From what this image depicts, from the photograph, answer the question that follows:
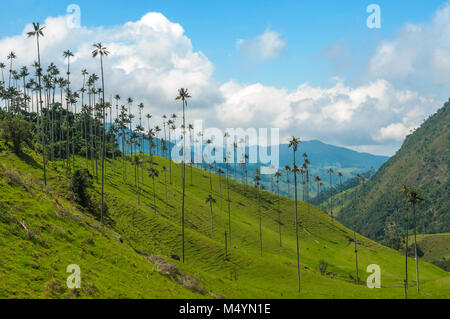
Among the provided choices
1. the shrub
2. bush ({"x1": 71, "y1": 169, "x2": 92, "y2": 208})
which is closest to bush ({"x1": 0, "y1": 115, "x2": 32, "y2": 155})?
bush ({"x1": 71, "y1": 169, "x2": 92, "y2": 208})

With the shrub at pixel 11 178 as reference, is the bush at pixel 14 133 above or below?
above

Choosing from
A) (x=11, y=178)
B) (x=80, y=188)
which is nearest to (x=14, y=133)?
(x=80, y=188)

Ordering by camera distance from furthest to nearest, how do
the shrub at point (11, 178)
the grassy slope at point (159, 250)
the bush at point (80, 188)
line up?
1. the bush at point (80, 188)
2. the shrub at point (11, 178)
3. the grassy slope at point (159, 250)

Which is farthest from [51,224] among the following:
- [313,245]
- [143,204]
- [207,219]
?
[313,245]

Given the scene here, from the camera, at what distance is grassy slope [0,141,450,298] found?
128 feet

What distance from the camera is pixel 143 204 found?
121 metres

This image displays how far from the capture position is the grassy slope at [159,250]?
39.2 meters

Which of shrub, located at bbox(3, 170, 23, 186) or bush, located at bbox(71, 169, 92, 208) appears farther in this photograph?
bush, located at bbox(71, 169, 92, 208)

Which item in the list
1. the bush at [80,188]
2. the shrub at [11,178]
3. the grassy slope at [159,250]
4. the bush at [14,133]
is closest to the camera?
the grassy slope at [159,250]

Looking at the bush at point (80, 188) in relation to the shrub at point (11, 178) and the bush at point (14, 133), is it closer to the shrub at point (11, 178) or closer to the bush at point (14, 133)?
the bush at point (14, 133)

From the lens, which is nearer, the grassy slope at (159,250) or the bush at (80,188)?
the grassy slope at (159,250)

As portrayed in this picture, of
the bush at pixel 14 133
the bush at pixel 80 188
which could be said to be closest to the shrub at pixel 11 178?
the bush at pixel 80 188

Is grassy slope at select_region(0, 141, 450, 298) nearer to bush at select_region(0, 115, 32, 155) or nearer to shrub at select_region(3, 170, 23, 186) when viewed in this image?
shrub at select_region(3, 170, 23, 186)
